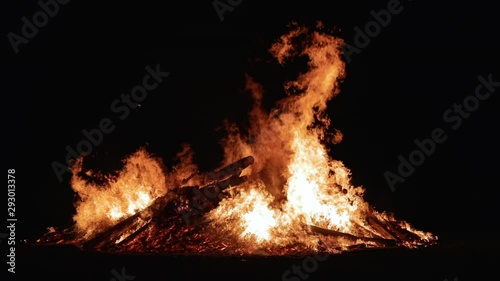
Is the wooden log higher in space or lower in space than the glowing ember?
lower

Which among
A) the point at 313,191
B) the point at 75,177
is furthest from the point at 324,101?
the point at 75,177

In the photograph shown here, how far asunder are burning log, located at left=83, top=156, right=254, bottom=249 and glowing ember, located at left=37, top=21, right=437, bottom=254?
0.05 meters

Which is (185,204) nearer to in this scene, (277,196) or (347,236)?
(277,196)

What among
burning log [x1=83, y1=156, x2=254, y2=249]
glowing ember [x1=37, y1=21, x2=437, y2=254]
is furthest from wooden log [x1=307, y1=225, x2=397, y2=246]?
burning log [x1=83, y1=156, x2=254, y2=249]

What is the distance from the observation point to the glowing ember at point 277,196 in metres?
14.8

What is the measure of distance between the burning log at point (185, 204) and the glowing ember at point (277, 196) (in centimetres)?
5

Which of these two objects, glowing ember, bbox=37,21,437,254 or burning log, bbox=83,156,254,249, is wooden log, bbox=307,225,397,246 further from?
burning log, bbox=83,156,254,249

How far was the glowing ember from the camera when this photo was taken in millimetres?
14805

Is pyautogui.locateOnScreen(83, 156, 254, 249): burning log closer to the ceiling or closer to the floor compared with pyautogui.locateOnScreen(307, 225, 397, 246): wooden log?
closer to the ceiling

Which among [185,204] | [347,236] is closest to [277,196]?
[347,236]

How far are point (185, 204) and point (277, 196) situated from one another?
3149 millimetres

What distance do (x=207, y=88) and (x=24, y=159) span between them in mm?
10163

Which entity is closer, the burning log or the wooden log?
the wooden log

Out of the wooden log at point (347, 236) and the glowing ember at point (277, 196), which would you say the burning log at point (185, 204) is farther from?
the wooden log at point (347, 236)
